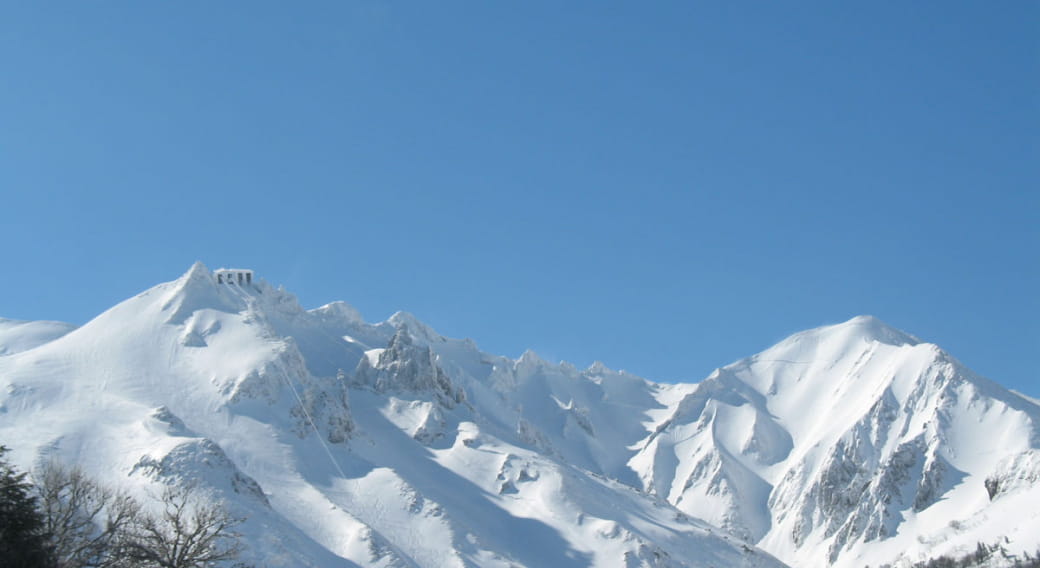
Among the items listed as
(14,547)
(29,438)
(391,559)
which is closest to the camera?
(14,547)

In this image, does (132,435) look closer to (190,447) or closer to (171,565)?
(190,447)

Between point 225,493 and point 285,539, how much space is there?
1485 cm

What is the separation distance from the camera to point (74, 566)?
167 ft

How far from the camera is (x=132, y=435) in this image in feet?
636

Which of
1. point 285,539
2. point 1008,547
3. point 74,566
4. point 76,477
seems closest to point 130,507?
point 76,477

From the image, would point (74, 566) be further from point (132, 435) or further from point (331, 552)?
point (132, 435)

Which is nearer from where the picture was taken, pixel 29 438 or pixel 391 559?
pixel 391 559

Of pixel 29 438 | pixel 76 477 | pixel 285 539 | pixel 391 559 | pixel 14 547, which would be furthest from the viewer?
pixel 29 438

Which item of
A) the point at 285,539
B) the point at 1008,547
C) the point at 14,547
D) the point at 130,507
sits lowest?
the point at 14,547

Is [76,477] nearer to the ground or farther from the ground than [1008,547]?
nearer to the ground

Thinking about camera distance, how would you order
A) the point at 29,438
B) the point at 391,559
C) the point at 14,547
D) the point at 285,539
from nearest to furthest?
the point at 14,547, the point at 285,539, the point at 391,559, the point at 29,438

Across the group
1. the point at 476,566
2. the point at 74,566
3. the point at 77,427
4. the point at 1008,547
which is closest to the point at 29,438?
the point at 77,427

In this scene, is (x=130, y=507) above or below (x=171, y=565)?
above

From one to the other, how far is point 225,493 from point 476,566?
4741 centimetres
